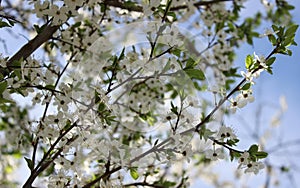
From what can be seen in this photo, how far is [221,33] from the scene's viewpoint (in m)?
1.86

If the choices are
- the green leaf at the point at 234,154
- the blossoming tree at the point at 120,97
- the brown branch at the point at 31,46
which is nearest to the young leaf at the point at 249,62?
the blossoming tree at the point at 120,97

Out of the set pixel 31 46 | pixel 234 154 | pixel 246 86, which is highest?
pixel 31 46

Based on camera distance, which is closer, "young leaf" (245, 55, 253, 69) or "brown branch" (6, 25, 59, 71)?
"young leaf" (245, 55, 253, 69)

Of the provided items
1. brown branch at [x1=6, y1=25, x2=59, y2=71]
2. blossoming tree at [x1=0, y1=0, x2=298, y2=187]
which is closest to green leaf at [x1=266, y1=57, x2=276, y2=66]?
blossoming tree at [x1=0, y1=0, x2=298, y2=187]

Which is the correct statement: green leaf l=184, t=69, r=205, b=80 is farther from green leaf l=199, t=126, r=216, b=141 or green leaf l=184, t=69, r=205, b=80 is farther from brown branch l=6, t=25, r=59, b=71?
brown branch l=6, t=25, r=59, b=71

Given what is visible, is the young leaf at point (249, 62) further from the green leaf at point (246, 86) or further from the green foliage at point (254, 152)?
the green foliage at point (254, 152)

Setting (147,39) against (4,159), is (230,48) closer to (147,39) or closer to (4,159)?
(147,39)

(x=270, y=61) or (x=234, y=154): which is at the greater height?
(x=270, y=61)

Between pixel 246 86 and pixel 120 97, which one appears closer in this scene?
pixel 246 86

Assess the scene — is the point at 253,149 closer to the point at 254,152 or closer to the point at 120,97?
the point at 254,152

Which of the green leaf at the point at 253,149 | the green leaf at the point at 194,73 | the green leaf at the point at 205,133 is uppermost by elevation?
the green leaf at the point at 194,73

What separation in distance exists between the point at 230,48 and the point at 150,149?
86cm

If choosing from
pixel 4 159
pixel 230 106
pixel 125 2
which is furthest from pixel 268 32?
pixel 4 159

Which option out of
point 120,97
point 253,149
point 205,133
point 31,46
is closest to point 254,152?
point 253,149
